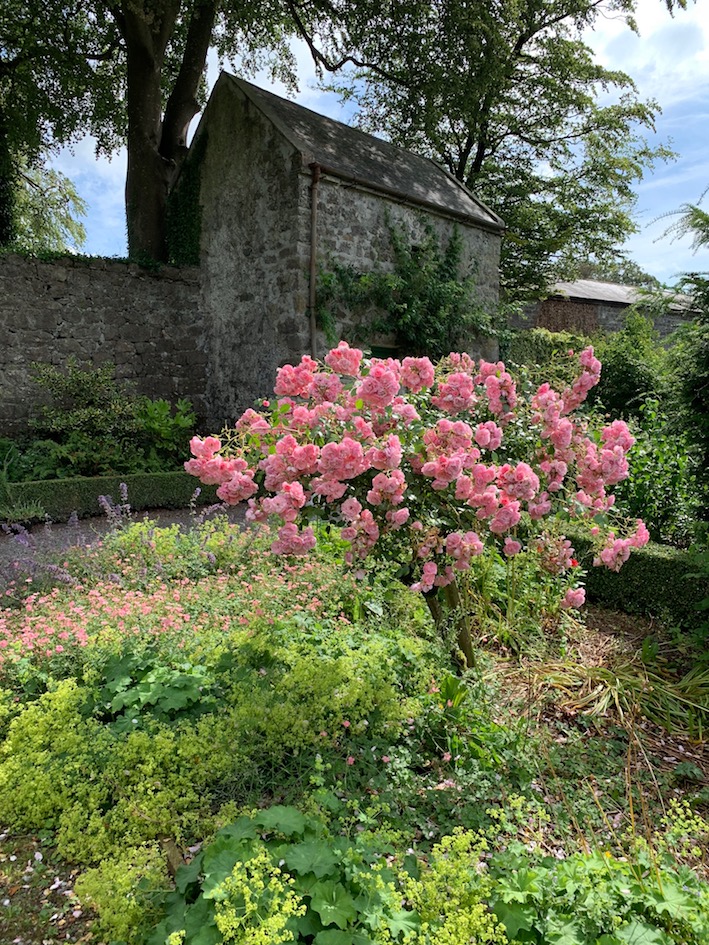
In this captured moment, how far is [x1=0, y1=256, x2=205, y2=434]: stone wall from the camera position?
29.2ft

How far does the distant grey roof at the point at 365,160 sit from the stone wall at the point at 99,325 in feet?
9.61

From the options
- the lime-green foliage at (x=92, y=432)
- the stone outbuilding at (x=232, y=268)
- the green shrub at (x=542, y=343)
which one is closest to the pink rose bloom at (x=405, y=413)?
the lime-green foliage at (x=92, y=432)

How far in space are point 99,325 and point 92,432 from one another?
6.68ft

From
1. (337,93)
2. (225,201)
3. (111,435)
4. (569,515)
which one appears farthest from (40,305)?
(337,93)

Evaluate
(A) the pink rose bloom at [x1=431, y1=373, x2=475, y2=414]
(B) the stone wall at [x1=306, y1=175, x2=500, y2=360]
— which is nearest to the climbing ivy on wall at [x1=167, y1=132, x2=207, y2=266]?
(B) the stone wall at [x1=306, y1=175, x2=500, y2=360]

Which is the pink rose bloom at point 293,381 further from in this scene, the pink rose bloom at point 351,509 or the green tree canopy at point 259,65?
the green tree canopy at point 259,65

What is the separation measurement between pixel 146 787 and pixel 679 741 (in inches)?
107

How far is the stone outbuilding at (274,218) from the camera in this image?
361 inches

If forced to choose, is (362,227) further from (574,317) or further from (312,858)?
(574,317)

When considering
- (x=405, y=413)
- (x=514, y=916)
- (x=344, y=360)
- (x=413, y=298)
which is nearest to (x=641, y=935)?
(x=514, y=916)

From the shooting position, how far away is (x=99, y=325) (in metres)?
9.73

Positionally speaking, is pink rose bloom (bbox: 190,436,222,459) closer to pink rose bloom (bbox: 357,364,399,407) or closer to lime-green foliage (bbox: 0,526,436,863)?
pink rose bloom (bbox: 357,364,399,407)

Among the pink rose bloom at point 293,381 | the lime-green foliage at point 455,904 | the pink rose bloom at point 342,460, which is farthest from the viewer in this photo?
the pink rose bloom at point 293,381

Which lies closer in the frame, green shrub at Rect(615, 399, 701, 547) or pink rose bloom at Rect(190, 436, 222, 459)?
pink rose bloom at Rect(190, 436, 222, 459)
